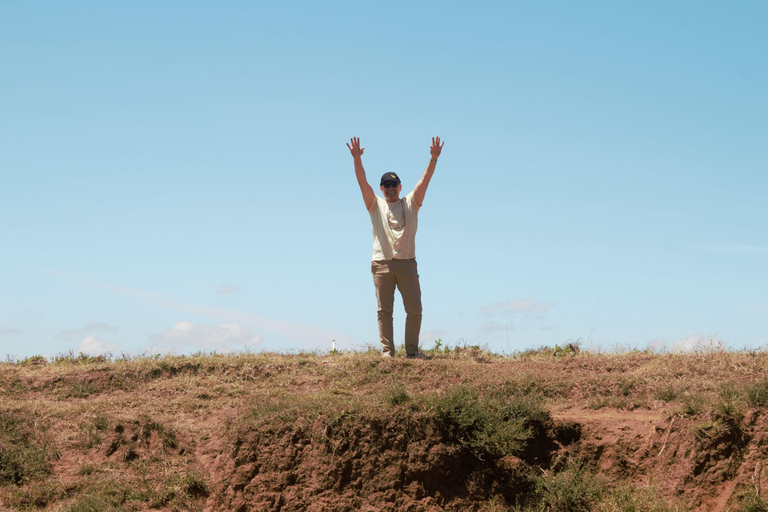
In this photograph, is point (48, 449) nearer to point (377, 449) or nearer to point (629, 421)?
point (377, 449)

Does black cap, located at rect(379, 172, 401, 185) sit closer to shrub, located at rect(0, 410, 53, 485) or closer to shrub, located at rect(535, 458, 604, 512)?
shrub, located at rect(535, 458, 604, 512)

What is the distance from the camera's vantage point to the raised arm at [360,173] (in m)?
10.5

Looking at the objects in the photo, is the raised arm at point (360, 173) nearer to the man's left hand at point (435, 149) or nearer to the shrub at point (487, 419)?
the man's left hand at point (435, 149)

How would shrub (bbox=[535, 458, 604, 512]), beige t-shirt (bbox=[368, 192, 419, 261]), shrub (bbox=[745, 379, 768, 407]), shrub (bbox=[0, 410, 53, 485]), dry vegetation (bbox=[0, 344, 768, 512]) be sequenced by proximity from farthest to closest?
beige t-shirt (bbox=[368, 192, 419, 261])
shrub (bbox=[0, 410, 53, 485])
shrub (bbox=[745, 379, 768, 407])
dry vegetation (bbox=[0, 344, 768, 512])
shrub (bbox=[535, 458, 604, 512])

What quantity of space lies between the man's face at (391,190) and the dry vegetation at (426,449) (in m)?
2.88

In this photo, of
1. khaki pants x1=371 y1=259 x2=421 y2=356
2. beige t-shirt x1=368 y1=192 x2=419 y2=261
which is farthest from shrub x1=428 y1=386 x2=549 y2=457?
beige t-shirt x1=368 y1=192 x2=419 y2=261

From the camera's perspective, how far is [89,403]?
9344 mm

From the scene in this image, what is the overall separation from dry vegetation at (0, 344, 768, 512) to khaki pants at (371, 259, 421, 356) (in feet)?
5.61

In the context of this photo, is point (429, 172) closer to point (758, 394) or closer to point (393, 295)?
point (393, 295)

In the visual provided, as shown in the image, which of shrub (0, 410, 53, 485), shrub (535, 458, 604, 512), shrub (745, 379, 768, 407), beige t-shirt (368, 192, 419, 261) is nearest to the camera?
shrub (535, 458, 604, 512)

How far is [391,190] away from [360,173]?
505 millimetres

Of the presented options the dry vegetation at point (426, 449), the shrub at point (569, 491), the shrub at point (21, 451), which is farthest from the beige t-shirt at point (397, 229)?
the shrub at point (21, 451)

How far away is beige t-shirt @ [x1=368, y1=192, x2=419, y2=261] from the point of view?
10.4 m

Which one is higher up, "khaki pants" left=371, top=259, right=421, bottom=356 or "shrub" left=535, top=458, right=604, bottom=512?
"khaki pants" left=371, top=259, right=421, bottom=356
